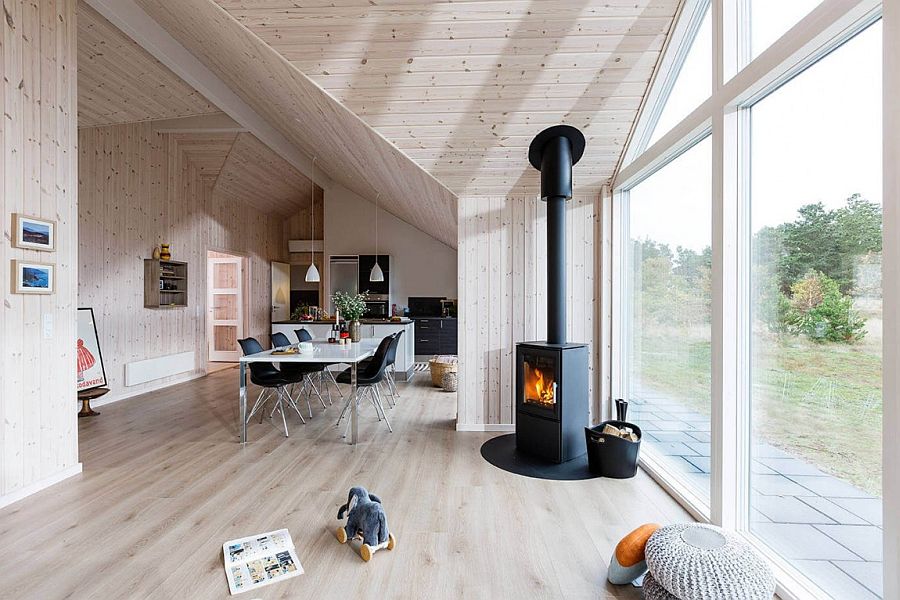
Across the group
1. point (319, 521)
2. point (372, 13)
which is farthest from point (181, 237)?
point (319, 521)

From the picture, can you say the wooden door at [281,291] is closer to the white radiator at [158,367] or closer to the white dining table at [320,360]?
the white radiator at [158,367]

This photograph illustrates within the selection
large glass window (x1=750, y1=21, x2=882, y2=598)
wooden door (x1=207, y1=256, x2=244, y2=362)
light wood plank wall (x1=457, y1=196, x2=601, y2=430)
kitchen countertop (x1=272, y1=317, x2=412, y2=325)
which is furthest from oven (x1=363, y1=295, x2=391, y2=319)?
large glass window (x1=750, y1=21, x2=882, y2=598)

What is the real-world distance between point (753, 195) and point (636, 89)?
57.9 inches

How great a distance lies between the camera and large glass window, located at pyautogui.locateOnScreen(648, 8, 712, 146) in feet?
9.47

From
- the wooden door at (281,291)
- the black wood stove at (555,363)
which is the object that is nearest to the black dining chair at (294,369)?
the black wood stove at (555,363)

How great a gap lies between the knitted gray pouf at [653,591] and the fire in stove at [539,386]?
175 centimetres

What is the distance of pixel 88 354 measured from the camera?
18.1 ft

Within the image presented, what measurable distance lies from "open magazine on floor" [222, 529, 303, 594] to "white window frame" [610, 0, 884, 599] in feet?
7.03

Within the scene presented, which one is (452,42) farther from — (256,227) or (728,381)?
(256,227)

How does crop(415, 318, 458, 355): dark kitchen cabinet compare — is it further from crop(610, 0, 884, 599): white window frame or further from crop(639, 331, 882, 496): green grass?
crop(639, 331, 882, 496): green grass

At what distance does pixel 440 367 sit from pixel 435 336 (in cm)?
208

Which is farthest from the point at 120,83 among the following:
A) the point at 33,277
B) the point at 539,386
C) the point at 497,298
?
the point at 539,386

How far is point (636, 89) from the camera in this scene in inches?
138

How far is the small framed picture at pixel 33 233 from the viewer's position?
3.07 m
